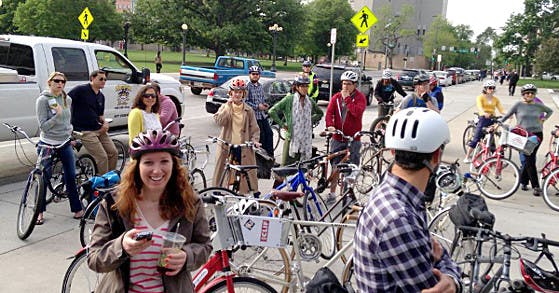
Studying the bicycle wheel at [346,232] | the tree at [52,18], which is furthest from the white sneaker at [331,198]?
the tree at [52,18]

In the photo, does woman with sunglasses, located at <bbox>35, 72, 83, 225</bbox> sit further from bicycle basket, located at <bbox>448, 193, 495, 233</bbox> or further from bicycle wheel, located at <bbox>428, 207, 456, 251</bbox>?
bicycle basket, located at <bbox>448, 193, 495, 233</bbox>

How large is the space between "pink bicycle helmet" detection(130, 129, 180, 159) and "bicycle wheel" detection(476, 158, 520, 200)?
7012mm

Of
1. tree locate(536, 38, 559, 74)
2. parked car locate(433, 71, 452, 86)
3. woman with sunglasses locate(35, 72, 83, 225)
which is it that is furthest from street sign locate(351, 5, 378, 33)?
tree locate(536, 38, 559, 74)

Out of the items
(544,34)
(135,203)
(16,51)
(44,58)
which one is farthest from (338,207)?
(544,34)

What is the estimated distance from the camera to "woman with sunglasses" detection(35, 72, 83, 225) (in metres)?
5.83

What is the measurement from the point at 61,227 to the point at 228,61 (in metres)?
19.0

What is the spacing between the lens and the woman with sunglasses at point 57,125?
19.1 feet

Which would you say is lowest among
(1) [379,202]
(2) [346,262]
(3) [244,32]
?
(2) [346,262]

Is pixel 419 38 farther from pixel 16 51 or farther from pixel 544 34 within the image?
pixel 16 51

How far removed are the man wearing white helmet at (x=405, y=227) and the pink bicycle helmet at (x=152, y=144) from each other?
1.11m

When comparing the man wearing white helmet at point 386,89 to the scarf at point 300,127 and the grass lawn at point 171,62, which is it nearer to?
the scarf at point 300,127

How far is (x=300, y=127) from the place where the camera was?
7.24 m

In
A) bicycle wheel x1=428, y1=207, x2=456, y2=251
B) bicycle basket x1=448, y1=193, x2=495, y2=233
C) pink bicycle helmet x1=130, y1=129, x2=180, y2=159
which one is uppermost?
pink bicycle helmet x1=130, y1=129, x2=180, y2=159

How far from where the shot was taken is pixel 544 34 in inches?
2515
